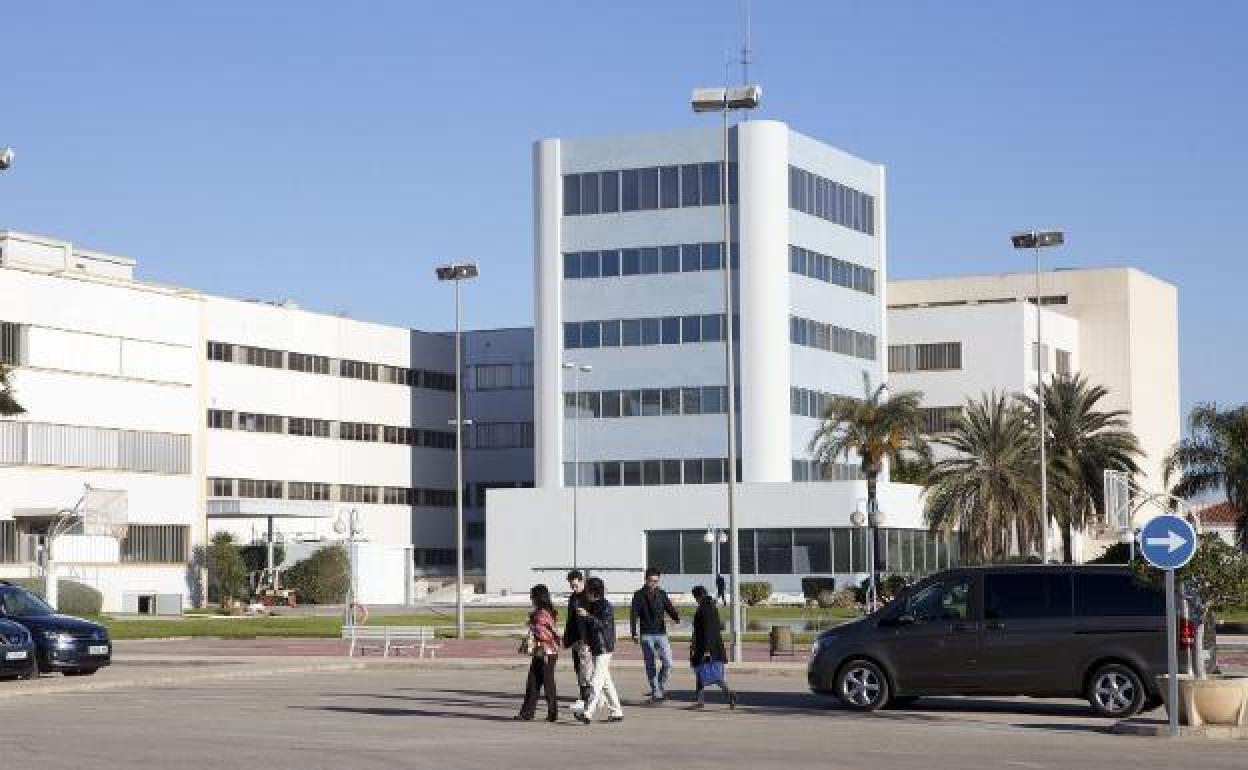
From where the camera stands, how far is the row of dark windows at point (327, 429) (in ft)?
338

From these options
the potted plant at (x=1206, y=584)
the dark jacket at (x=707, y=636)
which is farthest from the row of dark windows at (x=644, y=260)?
the potted plant at (x=1206, y=584)

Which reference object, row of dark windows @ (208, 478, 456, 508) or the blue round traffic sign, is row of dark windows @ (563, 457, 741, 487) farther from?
the blue round traffic sign

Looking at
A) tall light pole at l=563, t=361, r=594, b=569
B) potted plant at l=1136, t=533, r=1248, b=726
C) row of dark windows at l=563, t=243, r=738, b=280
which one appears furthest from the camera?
tall light pole at l=563, t=361, r=594, b=569

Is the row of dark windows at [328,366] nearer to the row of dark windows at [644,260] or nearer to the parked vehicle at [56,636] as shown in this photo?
the row of dark windows at [644,260]

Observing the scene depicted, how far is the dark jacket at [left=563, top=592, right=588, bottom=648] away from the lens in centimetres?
2658

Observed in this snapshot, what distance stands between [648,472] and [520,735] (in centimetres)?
7753

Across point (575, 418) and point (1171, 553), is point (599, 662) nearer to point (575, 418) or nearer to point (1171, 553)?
point (1171, 553)

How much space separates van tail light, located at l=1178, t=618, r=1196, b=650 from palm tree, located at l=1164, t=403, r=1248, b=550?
53.5 meters

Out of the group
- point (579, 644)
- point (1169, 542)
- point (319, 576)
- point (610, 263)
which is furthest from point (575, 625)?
point (610, 263)

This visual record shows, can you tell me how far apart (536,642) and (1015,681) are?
589 centimetres

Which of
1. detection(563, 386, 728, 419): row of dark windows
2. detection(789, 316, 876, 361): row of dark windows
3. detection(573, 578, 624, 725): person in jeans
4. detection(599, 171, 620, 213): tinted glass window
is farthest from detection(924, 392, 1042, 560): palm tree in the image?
detection(573, 578, 624, 725): person in jeans

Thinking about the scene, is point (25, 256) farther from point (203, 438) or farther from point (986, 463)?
point (986, 463)

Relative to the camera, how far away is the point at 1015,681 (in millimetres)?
26781

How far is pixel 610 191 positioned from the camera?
101875mm
